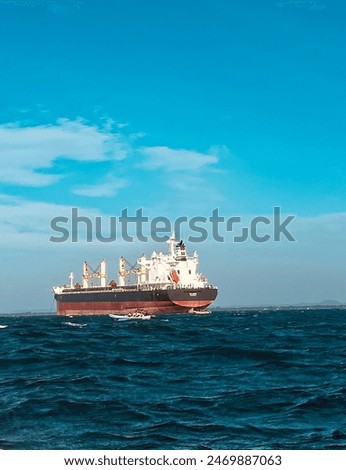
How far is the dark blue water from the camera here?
10031 millimetres

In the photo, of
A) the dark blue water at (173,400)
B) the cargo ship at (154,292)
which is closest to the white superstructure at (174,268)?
the cargo ship at (154,292)

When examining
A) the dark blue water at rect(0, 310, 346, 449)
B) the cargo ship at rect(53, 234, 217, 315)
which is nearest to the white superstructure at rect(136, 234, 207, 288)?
the cargo ship at rect(53, 234, 217, 315)

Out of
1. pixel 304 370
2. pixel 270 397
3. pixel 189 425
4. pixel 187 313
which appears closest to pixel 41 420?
pixel 189 425

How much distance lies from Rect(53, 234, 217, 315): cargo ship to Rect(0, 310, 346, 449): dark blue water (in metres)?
69.4

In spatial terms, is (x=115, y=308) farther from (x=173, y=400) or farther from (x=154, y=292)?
(x=173, y=400)

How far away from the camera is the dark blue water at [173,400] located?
10031 mm

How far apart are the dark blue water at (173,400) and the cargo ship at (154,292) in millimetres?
69414

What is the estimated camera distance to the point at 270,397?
14.0 meters

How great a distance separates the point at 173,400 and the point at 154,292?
84.3 meters

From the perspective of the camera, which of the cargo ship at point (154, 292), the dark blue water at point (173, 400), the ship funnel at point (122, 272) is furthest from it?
the ship funnel at point (122, 272)

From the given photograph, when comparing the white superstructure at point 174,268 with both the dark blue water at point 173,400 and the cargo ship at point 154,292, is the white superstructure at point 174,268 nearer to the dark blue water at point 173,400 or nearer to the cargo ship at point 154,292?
the cargo ship at point 154,292

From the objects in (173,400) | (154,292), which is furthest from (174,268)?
(173,400)

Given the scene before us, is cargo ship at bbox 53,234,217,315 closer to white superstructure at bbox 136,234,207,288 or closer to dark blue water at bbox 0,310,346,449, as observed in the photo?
white superstructure at bbox 136,234,207,288
